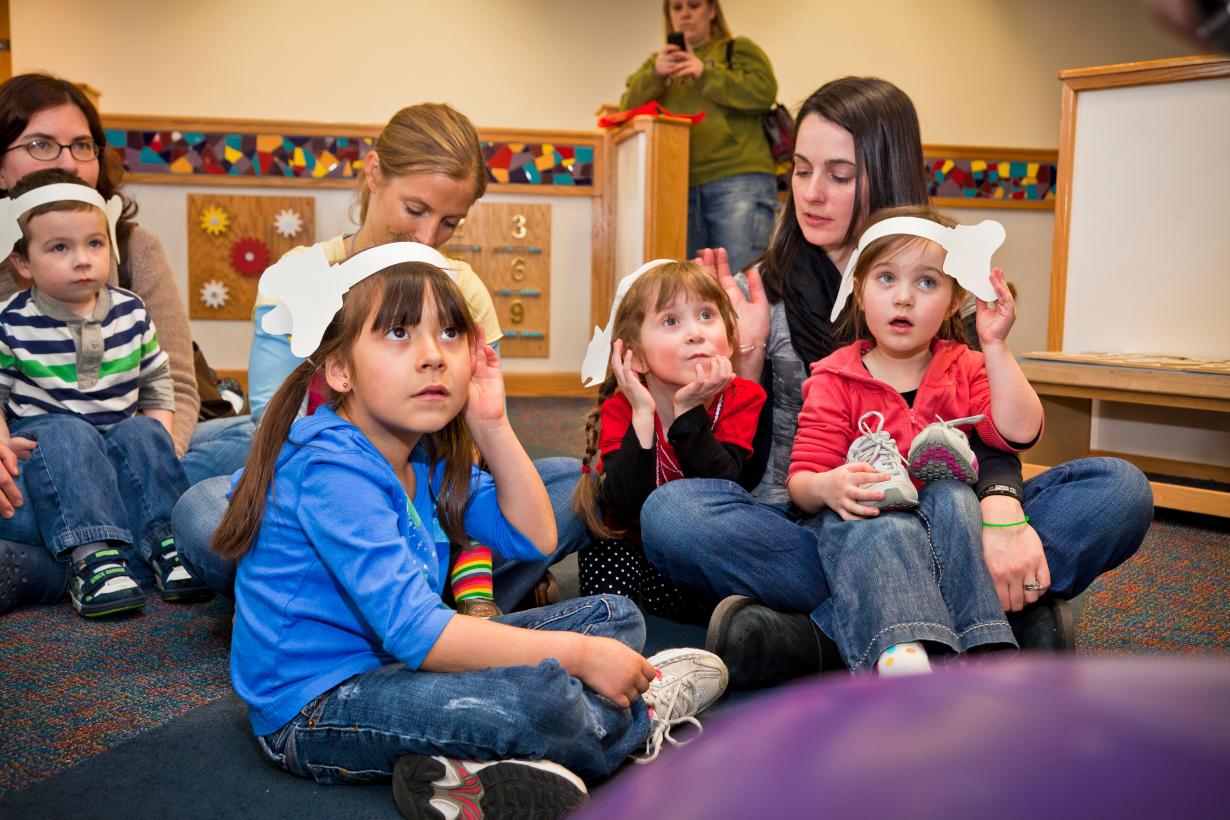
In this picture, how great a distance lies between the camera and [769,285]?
2.05 meters

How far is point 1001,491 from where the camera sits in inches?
63.1

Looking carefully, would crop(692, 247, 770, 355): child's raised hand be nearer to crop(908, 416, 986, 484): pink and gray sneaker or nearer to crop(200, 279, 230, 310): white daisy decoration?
crop(908, 416, 986, 484): pink and gray sneaker

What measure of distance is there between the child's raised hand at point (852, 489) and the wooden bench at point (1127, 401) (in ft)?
4.81

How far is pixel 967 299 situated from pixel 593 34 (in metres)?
4.76

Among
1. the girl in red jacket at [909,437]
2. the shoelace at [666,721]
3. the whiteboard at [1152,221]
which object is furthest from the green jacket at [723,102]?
the shoelace at [666,721]

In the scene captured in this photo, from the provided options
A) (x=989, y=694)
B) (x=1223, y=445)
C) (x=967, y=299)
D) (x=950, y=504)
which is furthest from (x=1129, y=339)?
(x=989, y=694)

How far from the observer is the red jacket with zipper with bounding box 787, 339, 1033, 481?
169 centimetres

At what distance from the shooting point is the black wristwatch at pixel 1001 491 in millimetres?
1600

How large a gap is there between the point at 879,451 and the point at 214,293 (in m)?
4.21

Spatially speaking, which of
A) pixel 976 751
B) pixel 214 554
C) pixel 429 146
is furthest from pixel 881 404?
pixel 976 751

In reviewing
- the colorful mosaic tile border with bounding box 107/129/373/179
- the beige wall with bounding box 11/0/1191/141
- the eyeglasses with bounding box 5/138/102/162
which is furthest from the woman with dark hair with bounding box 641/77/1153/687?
the beige wall with bounding box 11/0/1191/141

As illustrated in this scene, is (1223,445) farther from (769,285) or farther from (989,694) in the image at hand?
(989,694)

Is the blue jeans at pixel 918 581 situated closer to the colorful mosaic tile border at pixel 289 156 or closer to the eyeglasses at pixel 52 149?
the eyeglasses at pixel 52 149

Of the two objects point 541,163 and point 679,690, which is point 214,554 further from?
point 541,163
